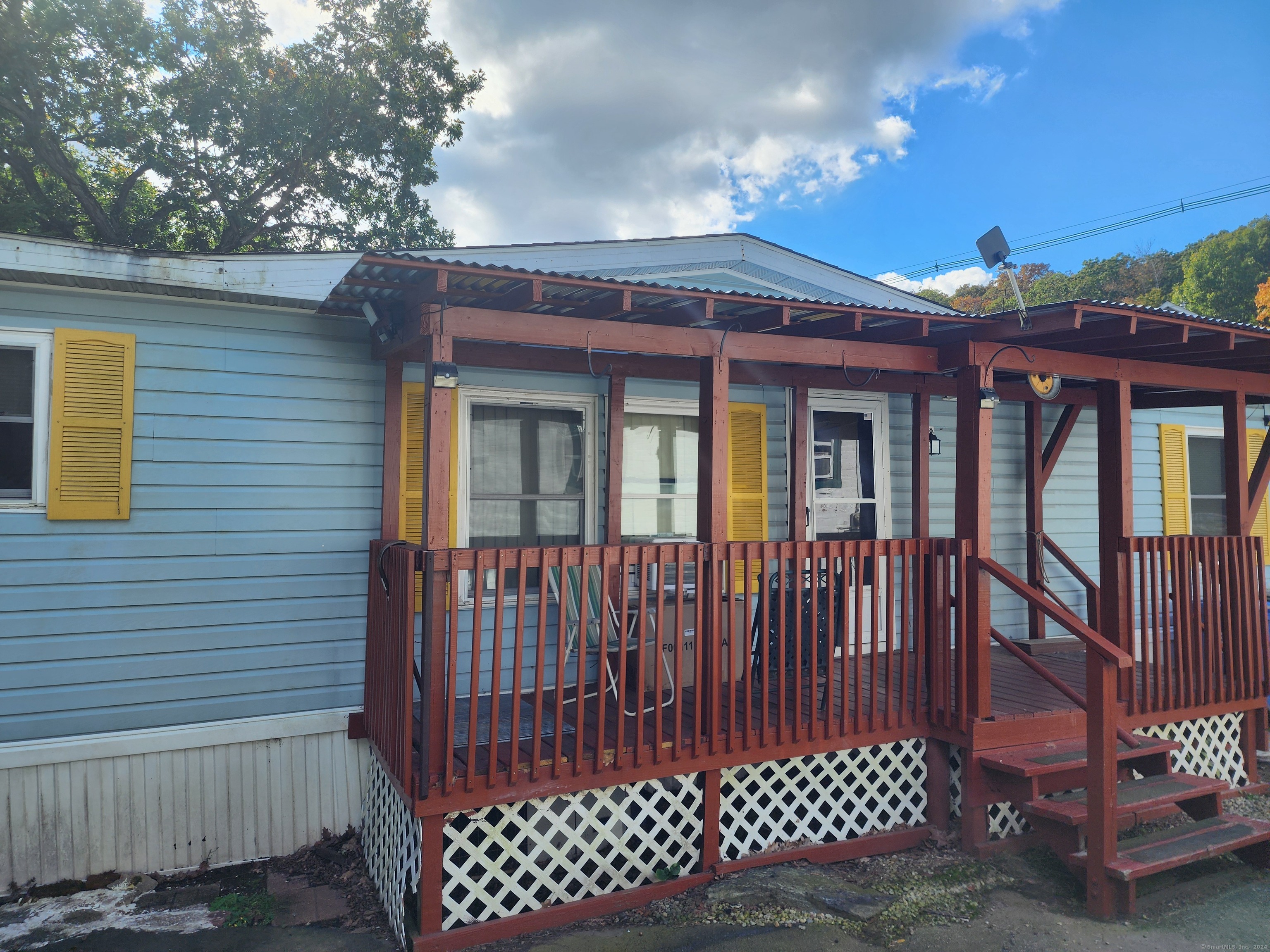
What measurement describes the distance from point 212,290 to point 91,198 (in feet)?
39.1

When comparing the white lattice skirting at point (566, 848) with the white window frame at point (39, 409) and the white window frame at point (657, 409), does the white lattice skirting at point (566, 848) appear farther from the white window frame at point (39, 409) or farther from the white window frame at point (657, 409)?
the white window frame at point (39, 409)

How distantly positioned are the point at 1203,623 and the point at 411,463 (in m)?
5.24

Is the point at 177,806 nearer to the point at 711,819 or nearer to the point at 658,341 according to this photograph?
the point at 711,819

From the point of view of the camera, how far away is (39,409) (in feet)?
12.9

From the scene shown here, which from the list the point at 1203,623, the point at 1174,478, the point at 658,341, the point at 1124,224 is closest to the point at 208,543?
the point at 658,341

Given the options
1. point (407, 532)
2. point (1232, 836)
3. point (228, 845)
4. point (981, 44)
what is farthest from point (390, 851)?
point (981, 44)

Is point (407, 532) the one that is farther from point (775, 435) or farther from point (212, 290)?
point (775, 435)

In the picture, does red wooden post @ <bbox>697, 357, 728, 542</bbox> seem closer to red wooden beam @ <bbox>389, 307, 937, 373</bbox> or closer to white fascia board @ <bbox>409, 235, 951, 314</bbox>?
red wooden beam @ <bbox>389, 307, 937, 373</bbox>

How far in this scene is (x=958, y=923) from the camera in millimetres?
3480

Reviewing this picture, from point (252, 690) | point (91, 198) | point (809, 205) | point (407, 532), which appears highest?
point (809, 205)

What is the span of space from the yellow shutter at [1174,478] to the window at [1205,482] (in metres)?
0.21

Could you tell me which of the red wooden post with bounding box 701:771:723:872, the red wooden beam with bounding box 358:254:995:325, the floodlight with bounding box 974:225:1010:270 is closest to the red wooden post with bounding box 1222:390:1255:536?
the floodlight with bounding box 974:225:1010:270

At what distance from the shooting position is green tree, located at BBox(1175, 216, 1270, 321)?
25906 mm

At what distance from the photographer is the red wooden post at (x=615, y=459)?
16.9ft
